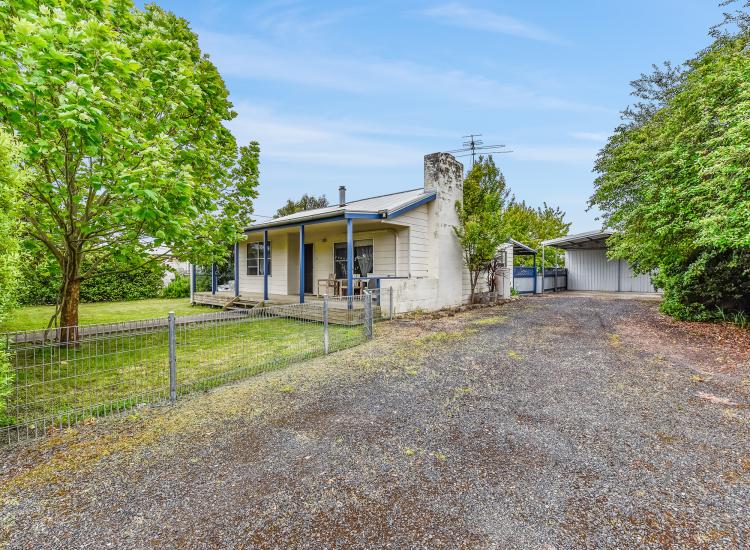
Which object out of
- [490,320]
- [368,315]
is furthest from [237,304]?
[490,320]

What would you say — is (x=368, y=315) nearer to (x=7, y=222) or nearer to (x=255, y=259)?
(x=7, y=222)

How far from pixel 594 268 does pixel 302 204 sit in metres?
25.3

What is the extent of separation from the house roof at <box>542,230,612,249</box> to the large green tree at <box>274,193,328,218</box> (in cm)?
2087

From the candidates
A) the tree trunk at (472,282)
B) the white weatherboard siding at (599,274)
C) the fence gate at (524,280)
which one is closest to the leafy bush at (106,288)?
the tree trunk at (472,282)

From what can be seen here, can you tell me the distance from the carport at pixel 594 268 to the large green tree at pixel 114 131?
18241 millimetres

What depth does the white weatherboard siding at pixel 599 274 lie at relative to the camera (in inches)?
797

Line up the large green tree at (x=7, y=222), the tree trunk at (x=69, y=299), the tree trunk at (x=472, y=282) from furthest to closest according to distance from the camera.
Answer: the tree trunk at (x=472, y=282), the tree trunk at (x=69, y=299), the large green tree at (x=7, y=222)

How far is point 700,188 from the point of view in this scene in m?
6.68

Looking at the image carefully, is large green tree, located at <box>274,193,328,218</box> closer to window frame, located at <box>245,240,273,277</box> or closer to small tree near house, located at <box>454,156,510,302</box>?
window frame, located at <box>245,240,273,277</box>

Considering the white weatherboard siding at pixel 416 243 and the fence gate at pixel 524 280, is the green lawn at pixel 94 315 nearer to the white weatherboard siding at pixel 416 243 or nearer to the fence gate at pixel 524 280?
the white weatherboard siding at pixel 416 243

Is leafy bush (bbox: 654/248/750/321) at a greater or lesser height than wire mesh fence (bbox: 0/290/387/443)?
greater

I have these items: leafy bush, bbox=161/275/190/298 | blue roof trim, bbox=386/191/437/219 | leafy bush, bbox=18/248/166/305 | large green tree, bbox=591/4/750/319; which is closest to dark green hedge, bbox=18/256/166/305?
leafy bush, bbox=18/248/166/305

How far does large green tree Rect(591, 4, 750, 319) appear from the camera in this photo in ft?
19.9

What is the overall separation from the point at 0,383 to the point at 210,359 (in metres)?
3.28
